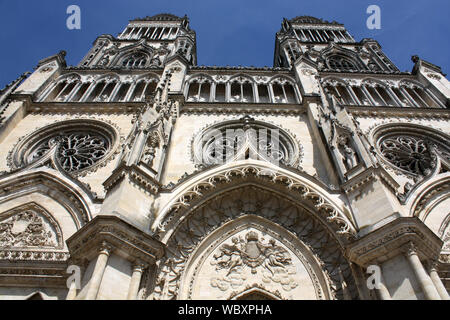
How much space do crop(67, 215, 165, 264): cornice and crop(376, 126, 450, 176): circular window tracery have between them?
30.7 ft

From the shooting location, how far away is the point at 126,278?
674cm

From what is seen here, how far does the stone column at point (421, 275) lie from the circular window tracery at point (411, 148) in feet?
18.4

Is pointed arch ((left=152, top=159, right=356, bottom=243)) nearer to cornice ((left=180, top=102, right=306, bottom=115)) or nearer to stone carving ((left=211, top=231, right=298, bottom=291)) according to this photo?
stone carving ((left=211, top=231, right=298, bottom=291))

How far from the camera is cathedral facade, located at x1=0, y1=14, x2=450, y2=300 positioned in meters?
7.07

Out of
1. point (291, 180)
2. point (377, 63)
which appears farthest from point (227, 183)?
point (377, 63)

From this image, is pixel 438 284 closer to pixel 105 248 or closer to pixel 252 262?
pixel 252 262

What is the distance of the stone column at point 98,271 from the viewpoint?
19.5ft

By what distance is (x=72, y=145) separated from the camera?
13.3 m

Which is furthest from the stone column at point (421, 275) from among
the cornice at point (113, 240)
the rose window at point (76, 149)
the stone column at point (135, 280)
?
the rose window at point (76, 149)

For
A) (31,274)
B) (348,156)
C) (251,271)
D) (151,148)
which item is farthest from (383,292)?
(31,274)

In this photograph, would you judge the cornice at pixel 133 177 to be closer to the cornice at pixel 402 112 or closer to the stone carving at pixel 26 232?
the stone carving at pixel 26 232
